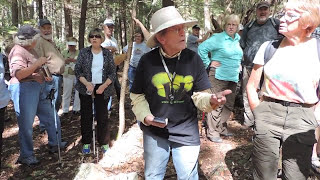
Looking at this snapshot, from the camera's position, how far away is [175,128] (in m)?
2.61

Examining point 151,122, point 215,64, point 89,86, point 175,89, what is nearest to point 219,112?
point 215,64

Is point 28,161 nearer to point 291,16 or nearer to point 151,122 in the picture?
point 151,122

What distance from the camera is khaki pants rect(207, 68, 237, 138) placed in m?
4.95

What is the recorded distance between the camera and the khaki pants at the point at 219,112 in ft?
16.3

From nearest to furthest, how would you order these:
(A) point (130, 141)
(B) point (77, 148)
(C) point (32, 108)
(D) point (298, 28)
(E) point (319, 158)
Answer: (D) point (298, 28)
(E) point (319, 158)
(C) point (32, 108)
(A) point (130, 141)
(B) point (77, 148)

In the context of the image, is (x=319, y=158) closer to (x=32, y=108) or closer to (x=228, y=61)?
(x=228, y=61)

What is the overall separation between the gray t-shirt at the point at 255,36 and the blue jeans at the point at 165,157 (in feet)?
10.4

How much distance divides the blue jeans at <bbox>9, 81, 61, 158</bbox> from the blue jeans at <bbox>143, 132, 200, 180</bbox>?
2.63 m

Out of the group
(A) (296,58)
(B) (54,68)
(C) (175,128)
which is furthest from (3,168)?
(A) (296,58)

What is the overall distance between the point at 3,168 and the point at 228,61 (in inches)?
168

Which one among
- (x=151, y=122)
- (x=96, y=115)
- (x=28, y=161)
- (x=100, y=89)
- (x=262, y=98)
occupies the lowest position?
(x=28, y=161)

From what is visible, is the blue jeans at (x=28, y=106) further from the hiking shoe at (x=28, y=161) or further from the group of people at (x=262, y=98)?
the group of people at (x=262, y=98)

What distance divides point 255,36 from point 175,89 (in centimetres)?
325

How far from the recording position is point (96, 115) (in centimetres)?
504
